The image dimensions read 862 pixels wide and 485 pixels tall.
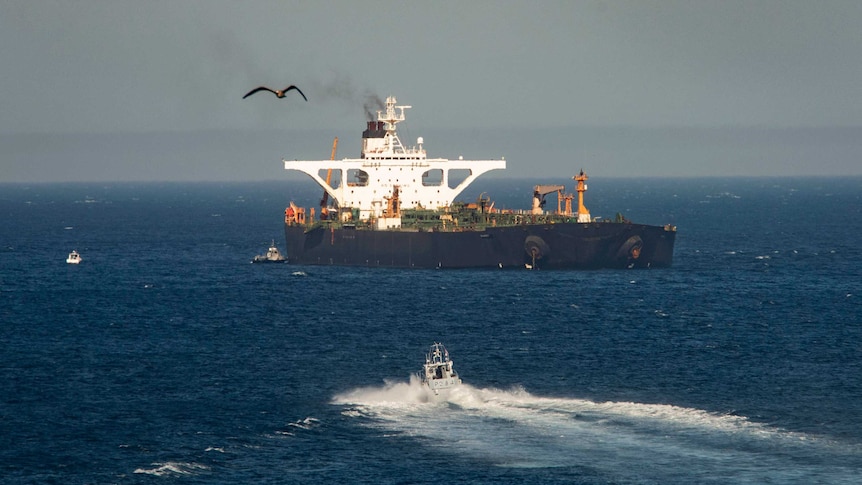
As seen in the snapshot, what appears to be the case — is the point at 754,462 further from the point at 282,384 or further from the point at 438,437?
the point at 282,384

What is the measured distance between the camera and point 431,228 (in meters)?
153

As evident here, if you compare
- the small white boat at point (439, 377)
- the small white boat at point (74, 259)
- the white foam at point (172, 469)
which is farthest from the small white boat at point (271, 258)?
the white foam at point (172, 469)

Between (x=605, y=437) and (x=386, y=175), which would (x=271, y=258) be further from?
(x=605, y=437)

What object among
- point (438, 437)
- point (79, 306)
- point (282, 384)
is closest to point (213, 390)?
Answer: point (282, 384)

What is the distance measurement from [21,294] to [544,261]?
5783 centimetres

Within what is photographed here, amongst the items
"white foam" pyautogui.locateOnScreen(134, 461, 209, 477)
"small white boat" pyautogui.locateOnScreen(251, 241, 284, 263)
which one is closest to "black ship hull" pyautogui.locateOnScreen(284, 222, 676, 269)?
"small white boat" pyautogui.locateOnScreen(251, 241, 284, 263)

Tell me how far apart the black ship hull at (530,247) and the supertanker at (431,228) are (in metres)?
0.11

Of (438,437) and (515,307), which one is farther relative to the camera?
(515,307)

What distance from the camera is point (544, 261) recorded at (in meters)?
151

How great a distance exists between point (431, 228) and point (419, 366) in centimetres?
6018

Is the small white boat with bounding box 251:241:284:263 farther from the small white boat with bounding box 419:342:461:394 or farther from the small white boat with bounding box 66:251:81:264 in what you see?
the small white boat with bounding box 419:342:461:394

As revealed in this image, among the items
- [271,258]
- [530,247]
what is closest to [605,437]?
[530,247]

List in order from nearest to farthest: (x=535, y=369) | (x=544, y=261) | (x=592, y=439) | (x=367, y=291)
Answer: (x=592, y=439)
(x=535, y=369)
(x=367, y=291)
(x=544, y=261)

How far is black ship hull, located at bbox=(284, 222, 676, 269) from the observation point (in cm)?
14762
